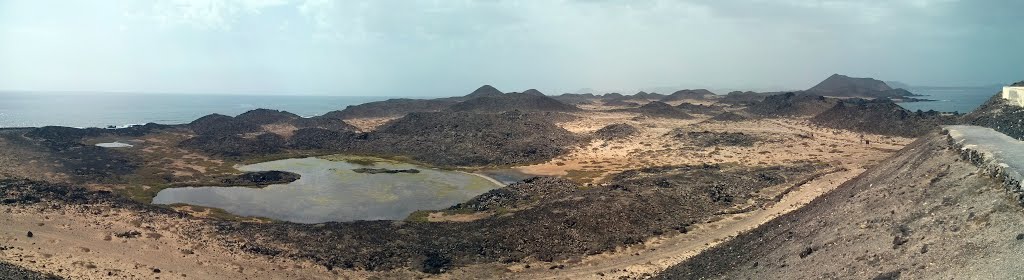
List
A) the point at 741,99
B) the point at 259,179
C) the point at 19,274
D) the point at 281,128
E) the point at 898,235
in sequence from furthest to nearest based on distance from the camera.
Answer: the point at 741,99, the point at 281,128, the point at 259,179, the point at 19,274, the point at 898,235

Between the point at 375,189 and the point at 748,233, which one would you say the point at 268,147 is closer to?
the point at 375,189

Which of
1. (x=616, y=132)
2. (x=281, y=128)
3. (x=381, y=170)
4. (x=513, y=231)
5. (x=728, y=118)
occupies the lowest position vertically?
(x=513, y=231)

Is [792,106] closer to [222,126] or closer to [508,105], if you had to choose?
[508,105]

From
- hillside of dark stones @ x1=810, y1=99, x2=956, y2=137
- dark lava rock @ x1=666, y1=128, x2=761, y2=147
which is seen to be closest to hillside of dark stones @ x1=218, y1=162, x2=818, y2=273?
dark lava rock @ x1=666, y1=128, x2=761, y2=147

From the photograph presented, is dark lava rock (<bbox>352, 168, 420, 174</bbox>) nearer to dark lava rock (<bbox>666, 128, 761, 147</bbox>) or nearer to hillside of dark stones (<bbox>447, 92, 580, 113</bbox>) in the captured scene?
dark lava rock (<bbox>666, 128, 761, 147</bbox>)

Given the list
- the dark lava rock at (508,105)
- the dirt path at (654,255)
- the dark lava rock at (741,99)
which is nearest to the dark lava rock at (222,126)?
the dark lava rock at (508,105)

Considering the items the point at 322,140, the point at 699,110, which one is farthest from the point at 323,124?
the point at 699,110

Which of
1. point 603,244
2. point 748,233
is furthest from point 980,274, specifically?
point 603,244
